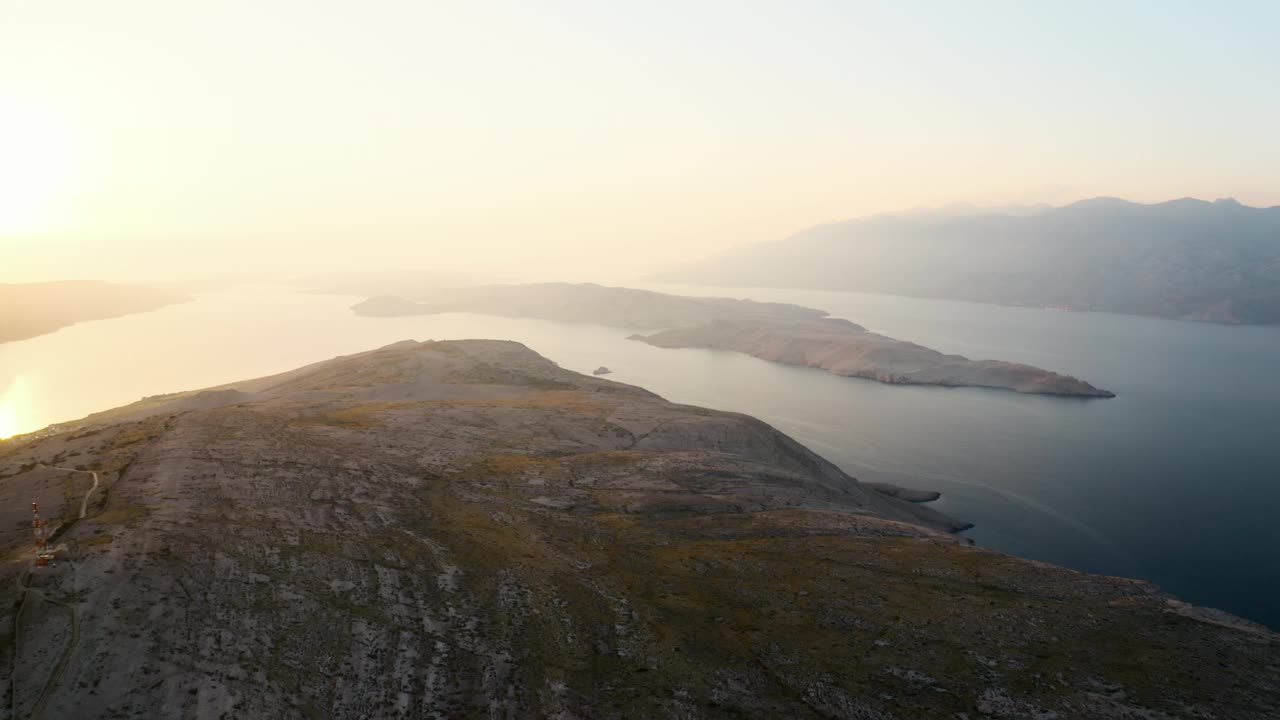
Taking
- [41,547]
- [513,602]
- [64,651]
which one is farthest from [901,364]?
[64,651]

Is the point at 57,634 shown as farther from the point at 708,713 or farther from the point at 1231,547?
the point at 1231,547

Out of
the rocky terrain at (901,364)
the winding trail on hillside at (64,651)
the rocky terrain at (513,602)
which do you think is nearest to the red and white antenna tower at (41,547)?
the rocky terrain at (513,602)

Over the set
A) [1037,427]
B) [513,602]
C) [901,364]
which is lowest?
[1037,427]

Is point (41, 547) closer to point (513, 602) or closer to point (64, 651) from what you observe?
point (64, 651)

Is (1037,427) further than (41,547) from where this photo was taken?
Yes

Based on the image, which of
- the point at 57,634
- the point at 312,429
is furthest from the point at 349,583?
the point at 312,429

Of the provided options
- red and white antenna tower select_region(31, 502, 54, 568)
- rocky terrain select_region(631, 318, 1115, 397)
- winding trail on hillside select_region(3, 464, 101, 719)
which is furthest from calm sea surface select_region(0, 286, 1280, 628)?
red and white antenna tower select_region(31, 502, 54, 568)
